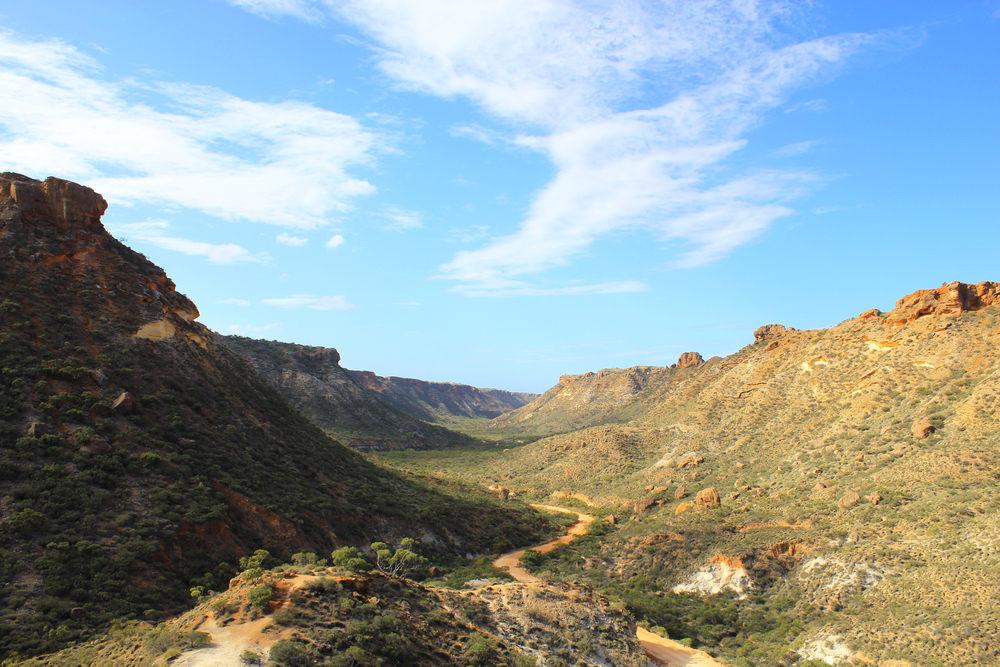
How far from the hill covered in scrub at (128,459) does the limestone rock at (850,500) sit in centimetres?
2210

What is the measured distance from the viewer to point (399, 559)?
1227 inches

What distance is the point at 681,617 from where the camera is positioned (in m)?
30.1

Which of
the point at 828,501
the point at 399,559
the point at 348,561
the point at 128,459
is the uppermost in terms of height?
the point at 828,501

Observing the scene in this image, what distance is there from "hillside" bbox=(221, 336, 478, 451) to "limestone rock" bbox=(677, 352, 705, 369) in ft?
153

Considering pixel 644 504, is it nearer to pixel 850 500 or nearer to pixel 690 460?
pixel 690 460

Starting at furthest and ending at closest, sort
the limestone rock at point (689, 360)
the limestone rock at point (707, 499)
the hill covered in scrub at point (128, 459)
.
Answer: the limestone rock at point (689, 360)
the limestone rock at point (707, 499)
the hill covered in scrub at point (128, 459)

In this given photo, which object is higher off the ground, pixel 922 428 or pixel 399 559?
pixel 922 428

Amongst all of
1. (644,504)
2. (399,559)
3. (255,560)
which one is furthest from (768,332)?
(255,560)

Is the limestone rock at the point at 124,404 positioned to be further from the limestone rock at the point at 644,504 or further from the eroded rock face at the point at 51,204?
the limestone rock at the point at 644,504

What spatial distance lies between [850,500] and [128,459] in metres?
40.3

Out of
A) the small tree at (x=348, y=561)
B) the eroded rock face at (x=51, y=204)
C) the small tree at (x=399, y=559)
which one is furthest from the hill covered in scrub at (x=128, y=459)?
the small tree at (x=348, y=561)

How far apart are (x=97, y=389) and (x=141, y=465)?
563 centimetres

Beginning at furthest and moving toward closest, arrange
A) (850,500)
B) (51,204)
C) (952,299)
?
(952,299) < (51,204) < (850,500)

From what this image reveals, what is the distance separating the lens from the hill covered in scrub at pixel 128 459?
2022cm
